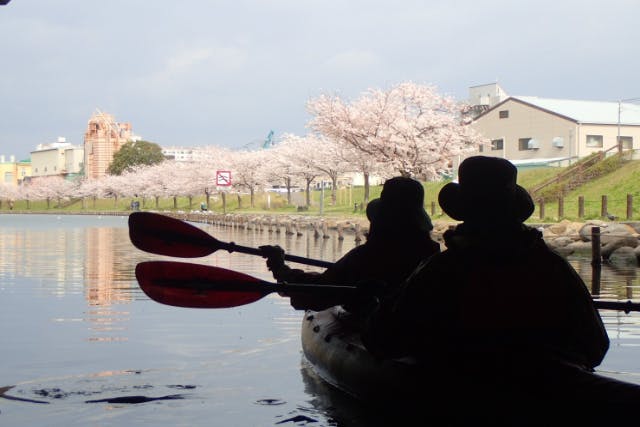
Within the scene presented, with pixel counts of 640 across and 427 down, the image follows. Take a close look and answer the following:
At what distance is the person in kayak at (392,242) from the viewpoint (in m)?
6.49

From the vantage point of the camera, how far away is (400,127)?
43.8 m

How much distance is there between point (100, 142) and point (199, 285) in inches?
6487

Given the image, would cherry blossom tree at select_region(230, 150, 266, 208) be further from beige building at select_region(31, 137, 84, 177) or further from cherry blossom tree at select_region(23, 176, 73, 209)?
beige building at select_region(31, 137, 84, 177)

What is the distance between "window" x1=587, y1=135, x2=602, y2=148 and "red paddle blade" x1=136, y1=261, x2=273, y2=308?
179 ft

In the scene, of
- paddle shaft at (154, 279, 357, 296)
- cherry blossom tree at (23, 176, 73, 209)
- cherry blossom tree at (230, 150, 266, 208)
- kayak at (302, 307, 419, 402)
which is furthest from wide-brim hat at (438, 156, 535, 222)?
cherry blossom tree at (23, 176, 73, 209)

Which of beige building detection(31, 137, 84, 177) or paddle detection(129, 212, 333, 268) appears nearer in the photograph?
paddle detection(129, 212, 333, 268)

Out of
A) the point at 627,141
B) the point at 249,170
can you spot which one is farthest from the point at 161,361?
the point at 249,170

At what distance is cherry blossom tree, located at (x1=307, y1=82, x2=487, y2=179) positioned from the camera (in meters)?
43.9

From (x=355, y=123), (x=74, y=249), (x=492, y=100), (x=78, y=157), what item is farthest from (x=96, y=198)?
(x=74, y=249)

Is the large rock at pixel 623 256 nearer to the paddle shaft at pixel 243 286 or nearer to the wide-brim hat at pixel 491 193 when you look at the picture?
the paddle shaft at pixel 243 286

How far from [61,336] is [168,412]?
4.19 meters

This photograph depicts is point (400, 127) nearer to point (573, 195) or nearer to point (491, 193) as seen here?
point (573, 195)

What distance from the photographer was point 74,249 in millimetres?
28672

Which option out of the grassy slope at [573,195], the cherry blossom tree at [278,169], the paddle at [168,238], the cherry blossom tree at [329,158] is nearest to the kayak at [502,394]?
the paddle at [168,238]
